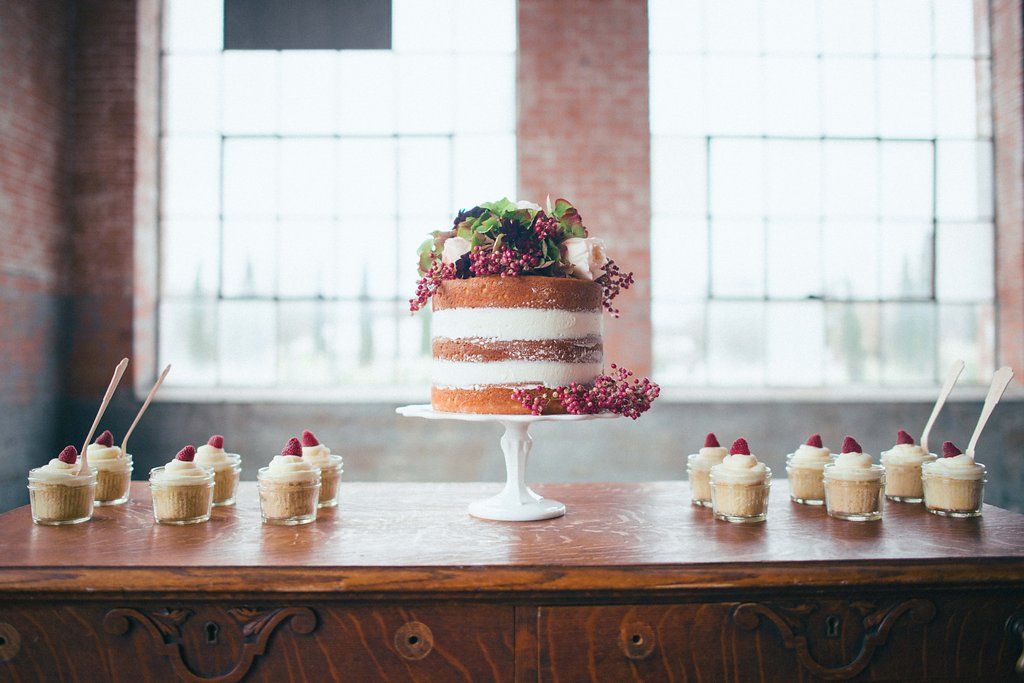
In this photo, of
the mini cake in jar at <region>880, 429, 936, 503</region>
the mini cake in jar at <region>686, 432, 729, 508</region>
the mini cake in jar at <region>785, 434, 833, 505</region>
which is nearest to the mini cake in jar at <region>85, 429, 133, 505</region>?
the mini cake in jar at <region>686, 432, 729, 508</region>

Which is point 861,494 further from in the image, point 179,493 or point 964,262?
point 964,262

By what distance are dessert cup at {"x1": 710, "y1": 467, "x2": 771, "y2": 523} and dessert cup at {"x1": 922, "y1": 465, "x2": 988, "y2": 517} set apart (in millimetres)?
406

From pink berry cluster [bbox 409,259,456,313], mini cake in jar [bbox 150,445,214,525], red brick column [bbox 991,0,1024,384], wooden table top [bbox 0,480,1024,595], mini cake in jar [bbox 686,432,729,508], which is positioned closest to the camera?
wooden table top [bbox 0,480,1024,595]

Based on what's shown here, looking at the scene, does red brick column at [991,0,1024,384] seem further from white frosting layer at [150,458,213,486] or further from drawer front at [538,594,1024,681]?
white frosting layer at [150,458,213,486]

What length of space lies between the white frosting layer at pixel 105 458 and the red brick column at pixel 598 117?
9.14 feet

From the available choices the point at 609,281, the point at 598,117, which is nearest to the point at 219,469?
the point at 609,281

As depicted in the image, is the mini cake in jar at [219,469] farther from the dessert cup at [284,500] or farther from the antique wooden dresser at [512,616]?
the antique wooden dresser at [512,616]

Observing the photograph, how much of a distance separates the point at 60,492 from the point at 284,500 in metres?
0.49

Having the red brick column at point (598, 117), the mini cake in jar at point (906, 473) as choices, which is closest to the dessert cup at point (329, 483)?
the mini cake in jar at point (906, 473)

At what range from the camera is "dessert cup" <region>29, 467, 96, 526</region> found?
1522mm

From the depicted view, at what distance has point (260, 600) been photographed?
1.24 meters

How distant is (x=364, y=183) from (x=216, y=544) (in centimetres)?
327

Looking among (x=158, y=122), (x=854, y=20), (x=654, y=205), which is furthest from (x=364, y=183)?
(x=854, y=20)

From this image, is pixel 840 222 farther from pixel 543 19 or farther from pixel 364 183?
pixel 364 183
